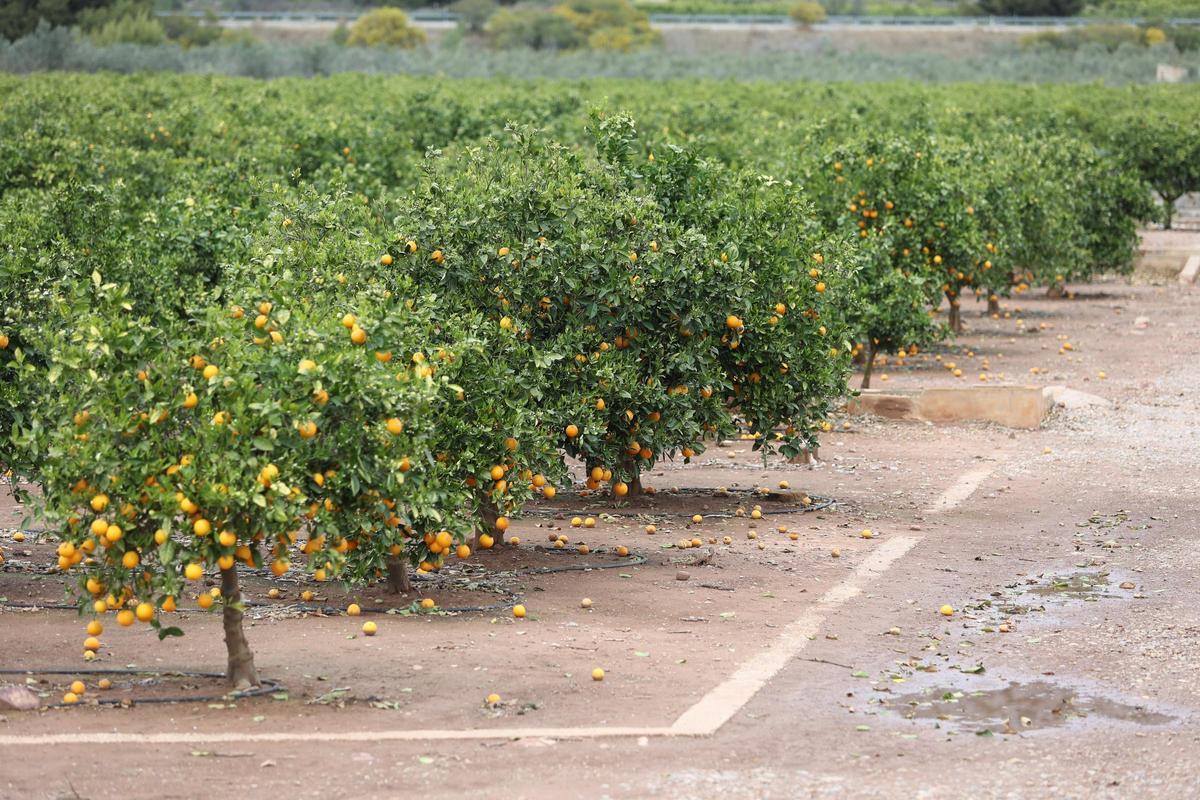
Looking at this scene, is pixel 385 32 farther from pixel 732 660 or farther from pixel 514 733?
pixel 514 733

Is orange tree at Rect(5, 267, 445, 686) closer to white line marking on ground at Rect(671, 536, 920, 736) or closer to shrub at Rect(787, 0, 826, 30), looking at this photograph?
white line marking on ground at Rect(671, 536, 920, 736)

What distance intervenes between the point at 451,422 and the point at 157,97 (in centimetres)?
3086

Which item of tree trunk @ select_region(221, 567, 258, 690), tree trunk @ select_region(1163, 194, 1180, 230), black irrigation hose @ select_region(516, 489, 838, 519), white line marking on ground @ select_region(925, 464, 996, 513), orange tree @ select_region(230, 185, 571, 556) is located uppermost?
orange tree @ select_region(230, 185, 571, 556)

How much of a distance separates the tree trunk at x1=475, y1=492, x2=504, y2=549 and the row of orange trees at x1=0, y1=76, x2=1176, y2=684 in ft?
0.09

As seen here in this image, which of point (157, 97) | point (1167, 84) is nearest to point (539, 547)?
point (157, 97)

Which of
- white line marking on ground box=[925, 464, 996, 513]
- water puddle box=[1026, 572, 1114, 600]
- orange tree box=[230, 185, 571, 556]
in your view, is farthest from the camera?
white line marking on ground box=[925, 464, 996, 513]

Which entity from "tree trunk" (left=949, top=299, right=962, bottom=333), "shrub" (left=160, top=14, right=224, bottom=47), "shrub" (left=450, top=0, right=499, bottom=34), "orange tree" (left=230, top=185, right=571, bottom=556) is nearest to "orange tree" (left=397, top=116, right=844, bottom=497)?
"orange tree" (left=230, top=185, right=571, bottom=556)

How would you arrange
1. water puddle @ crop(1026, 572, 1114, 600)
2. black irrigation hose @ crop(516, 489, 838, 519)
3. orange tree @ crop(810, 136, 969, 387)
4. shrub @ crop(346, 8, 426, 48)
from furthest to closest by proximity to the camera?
shrub @ crop(346, 8, 426, 48) < orange tree @ crop(810, 136, 969, 387) < black irrigation hose @ crop(516, 489, 838, 519) < water puddle @ crop(1026, 572, 1114, 600)

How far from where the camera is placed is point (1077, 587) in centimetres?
961

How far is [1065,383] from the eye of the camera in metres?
17.8

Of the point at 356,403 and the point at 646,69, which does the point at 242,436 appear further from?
the point at 646,69

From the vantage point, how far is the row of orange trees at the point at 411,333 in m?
6.89

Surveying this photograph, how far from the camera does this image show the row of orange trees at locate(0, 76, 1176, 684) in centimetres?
689

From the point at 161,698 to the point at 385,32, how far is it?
75651 mm
